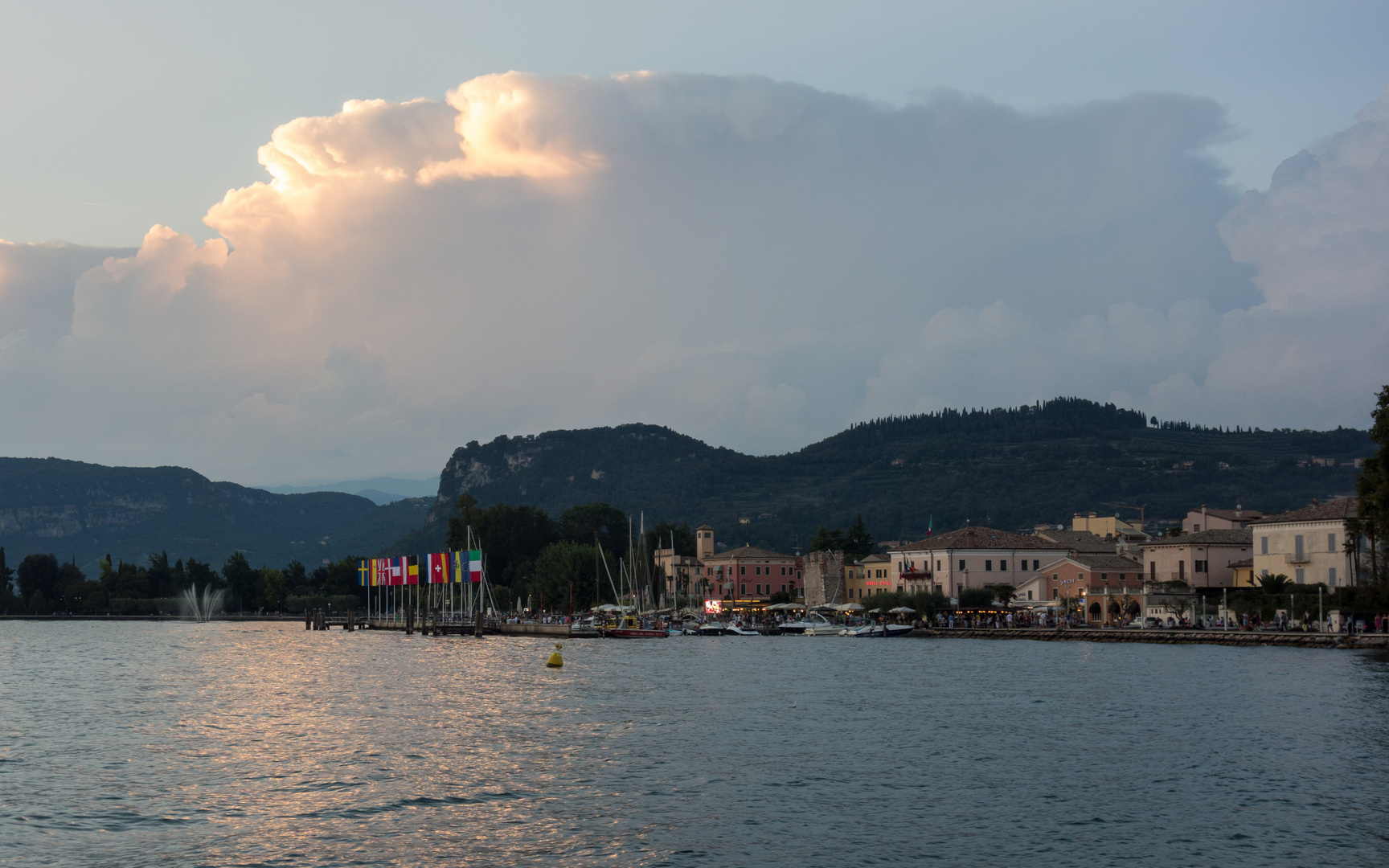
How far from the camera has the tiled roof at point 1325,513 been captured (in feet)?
311

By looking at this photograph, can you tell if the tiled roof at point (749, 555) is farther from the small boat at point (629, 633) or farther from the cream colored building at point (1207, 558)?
the cream colored building at point (1207, 558)

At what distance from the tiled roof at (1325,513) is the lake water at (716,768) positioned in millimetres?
24306

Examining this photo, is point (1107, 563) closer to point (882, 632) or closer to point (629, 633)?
point (882, 632)

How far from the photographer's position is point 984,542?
14125 centimetres

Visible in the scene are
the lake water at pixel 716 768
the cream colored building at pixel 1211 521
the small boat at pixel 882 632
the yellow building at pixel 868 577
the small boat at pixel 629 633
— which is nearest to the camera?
the lake water at pixel 716 768

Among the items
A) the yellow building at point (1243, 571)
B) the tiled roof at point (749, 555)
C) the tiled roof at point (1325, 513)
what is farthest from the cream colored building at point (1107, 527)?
the tiled roof at point (1325, 513)

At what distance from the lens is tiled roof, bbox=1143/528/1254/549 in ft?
370

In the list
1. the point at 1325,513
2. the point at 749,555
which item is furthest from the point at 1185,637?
the point at 749,555

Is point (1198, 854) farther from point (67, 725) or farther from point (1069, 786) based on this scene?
point (67, 725)

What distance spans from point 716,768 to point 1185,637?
231 feet

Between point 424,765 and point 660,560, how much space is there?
526 feet

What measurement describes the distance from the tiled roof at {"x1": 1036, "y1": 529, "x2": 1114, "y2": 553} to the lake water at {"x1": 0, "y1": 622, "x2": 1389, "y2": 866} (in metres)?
66.2

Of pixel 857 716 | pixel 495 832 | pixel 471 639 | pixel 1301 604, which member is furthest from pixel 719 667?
pixel 471 639

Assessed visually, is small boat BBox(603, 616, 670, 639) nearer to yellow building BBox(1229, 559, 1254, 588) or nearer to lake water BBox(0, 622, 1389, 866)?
lake water BBox(0, 622, 1389, 866)
